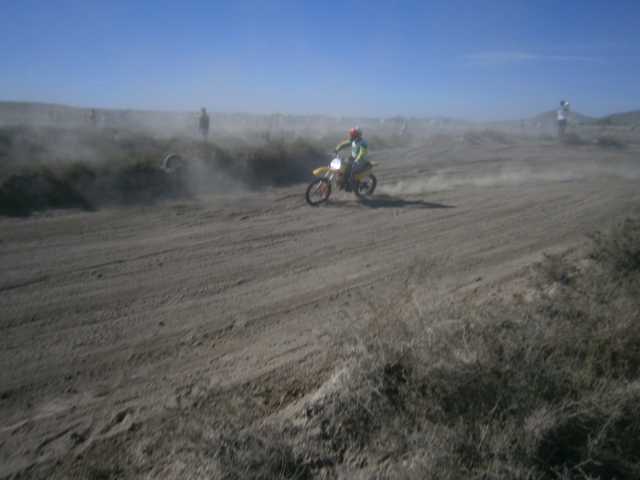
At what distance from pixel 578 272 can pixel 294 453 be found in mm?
4666

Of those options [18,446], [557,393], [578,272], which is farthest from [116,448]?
[578,272]

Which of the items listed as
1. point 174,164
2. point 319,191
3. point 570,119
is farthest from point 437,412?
point 570,119

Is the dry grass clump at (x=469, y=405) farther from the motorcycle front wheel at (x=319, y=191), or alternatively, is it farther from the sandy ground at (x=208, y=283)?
the motorcycle front wheel at (x=319, y=191)

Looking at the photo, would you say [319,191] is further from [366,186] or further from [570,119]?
[570,119]

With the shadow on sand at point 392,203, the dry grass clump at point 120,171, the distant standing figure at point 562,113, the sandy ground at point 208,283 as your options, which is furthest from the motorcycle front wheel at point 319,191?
the distant standing figure at point 562,113

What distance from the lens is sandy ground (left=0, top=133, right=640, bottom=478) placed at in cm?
390

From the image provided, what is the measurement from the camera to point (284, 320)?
5.29 metres

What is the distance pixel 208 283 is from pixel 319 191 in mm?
5090

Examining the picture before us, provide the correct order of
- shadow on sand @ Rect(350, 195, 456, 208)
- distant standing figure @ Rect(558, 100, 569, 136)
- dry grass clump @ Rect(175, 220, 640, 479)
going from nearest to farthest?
dry grass clump @ Rect(175, 220, 640, 479) < shadow on sand @ Rect(350, 195, 456, 208) < distant standing figure @ Rect(558, 100, 569, 136)

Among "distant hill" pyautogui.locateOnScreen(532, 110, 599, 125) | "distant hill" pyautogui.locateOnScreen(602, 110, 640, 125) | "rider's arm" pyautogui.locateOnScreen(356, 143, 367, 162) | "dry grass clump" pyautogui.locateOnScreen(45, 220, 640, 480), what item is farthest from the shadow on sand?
"distant hill" pyautogui.locateOnScreen(602, 110, 640, 125)

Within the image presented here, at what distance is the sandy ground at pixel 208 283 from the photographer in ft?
12.8

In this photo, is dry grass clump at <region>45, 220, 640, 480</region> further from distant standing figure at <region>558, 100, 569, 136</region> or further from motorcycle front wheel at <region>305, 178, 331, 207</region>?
distant standing figure at <region>558, 100, 569, 136</region>

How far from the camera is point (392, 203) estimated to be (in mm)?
11156

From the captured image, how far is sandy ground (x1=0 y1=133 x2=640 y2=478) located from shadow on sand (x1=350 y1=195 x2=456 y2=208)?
33mm
